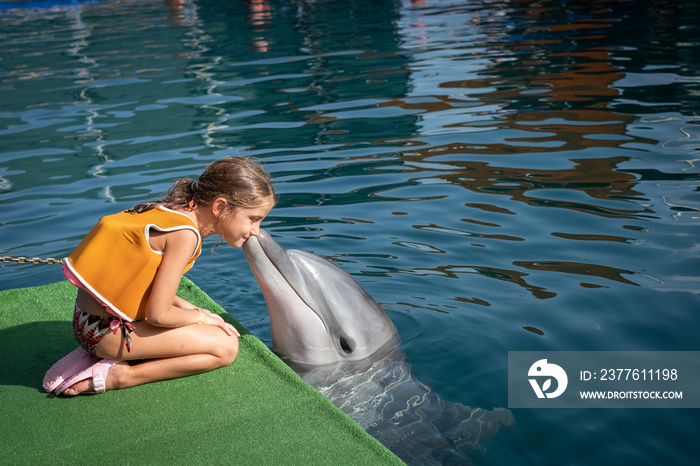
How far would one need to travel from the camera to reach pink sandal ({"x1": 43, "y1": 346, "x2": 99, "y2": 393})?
3.42 m

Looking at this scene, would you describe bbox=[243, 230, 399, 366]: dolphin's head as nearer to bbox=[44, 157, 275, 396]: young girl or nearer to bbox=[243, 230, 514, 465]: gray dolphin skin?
bbox=[243, 230, 514, 465]: gray dolphin skin

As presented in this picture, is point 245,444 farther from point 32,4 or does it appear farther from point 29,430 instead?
point 32,4

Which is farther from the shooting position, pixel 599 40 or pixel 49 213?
pixel 599 40

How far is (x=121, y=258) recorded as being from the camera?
3197 mm

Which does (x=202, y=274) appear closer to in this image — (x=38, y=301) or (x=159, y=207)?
(x=38, y=301)

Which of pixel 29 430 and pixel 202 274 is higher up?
pixel 29 430

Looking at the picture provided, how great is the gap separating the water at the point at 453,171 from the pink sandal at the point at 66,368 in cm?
134

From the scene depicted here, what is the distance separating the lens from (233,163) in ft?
10.7

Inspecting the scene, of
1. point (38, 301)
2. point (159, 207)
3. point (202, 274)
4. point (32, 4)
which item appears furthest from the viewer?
point (32, 4)

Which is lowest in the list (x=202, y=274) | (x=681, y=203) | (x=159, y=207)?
(x=202, y=274)

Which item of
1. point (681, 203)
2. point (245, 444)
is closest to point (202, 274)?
point (245, 444)

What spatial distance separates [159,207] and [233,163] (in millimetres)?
411

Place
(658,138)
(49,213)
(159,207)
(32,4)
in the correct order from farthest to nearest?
(32,4)
(658,138)
(49,213)
(159,207)
